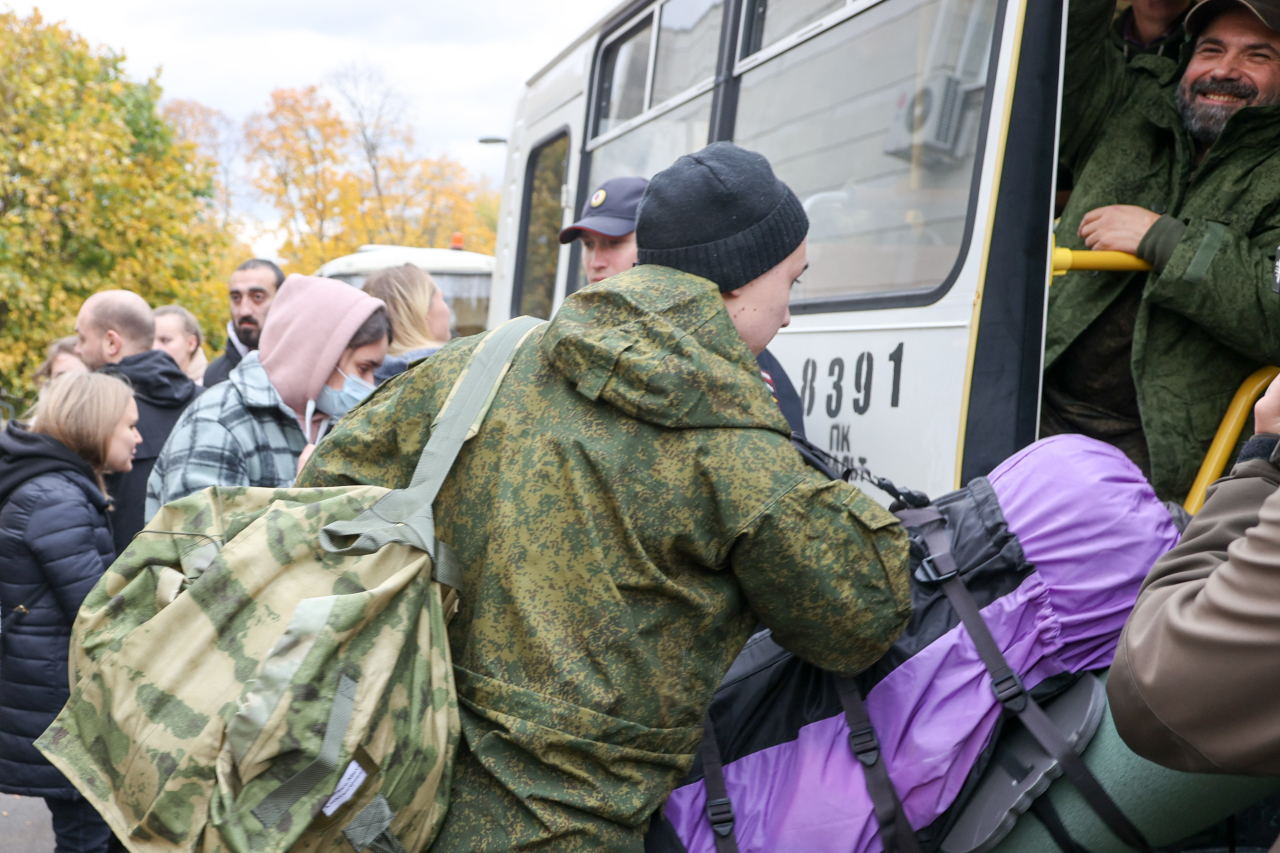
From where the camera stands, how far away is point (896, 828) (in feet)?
5.93

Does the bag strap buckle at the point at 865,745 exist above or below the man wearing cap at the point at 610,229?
below

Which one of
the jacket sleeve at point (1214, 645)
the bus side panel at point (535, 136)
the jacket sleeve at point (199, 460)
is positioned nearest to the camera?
the jacket sleeve at point (1214, 645)

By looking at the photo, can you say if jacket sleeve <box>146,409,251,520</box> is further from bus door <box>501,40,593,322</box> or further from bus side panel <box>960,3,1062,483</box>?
bus door <box>501,40,593,322</box>

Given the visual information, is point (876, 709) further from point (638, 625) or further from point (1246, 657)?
point (1246, 657)

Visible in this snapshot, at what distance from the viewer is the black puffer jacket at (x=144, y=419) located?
4.20 metres

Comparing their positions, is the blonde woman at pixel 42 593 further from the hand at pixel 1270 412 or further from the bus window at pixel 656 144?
the hand at pixel 1270 412

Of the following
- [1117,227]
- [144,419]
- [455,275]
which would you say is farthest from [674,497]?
[455,275]

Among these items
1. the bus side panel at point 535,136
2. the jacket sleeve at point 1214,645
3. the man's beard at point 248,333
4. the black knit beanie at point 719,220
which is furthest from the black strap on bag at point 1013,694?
the man's beard at point 248,333

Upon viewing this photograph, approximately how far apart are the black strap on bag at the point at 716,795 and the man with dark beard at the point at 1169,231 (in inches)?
71.1

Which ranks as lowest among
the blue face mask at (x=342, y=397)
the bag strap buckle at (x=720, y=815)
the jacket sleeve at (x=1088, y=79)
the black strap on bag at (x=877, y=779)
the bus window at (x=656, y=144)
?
the bag strap buckle at (x=720, y=815)

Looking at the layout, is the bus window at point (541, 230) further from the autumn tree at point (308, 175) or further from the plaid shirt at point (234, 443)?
the autumn tree at point (308, 175)

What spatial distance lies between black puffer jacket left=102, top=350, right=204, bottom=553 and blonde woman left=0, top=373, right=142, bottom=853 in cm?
55

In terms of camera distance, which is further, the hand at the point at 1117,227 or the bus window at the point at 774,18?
the bus window at the point at 774,18

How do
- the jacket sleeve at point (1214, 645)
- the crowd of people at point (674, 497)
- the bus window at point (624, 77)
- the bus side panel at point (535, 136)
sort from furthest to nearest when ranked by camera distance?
the bus side panel at point (535, 136)
the bus window at point (624, 77)
the crowd of people at point (674, 497)
the jacket sleeve at point (1214, 645)
